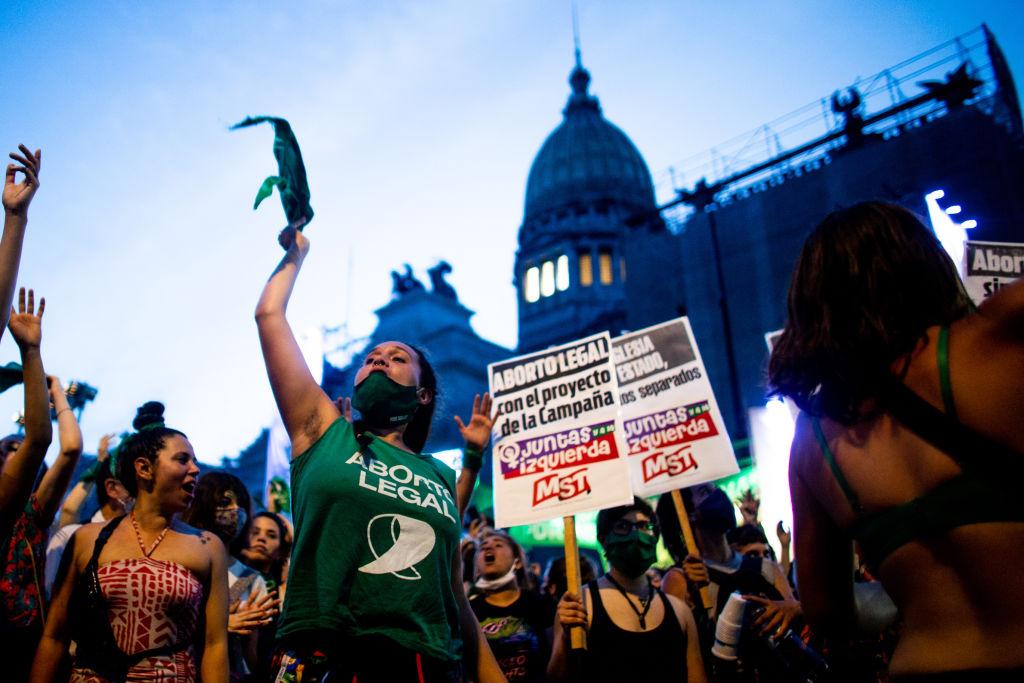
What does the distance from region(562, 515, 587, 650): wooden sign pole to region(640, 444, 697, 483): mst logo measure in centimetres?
124

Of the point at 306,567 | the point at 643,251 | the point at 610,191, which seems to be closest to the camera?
the point at 306,567

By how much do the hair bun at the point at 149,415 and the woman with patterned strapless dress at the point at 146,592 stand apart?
89cm

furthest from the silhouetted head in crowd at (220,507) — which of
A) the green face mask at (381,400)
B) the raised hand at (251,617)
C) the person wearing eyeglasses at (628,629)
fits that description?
the green face mask at (381,400)

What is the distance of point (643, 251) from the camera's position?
29.8m

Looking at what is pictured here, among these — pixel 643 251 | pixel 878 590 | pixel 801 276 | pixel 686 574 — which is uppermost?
pixel 643 251

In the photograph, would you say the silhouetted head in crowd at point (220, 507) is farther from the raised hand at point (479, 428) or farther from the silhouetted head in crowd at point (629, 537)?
the silhouetted head in crowd at point (629, 537)

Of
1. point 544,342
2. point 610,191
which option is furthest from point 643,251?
point 610,191

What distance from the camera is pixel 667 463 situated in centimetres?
603

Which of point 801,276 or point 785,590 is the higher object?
point 801,276

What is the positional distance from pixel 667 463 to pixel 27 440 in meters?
4.53

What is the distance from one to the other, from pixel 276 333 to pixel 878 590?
2.02 meters

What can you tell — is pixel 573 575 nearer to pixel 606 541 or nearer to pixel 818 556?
pixel 606 541

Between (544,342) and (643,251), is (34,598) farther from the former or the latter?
(544,342)

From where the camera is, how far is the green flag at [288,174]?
281 cm
